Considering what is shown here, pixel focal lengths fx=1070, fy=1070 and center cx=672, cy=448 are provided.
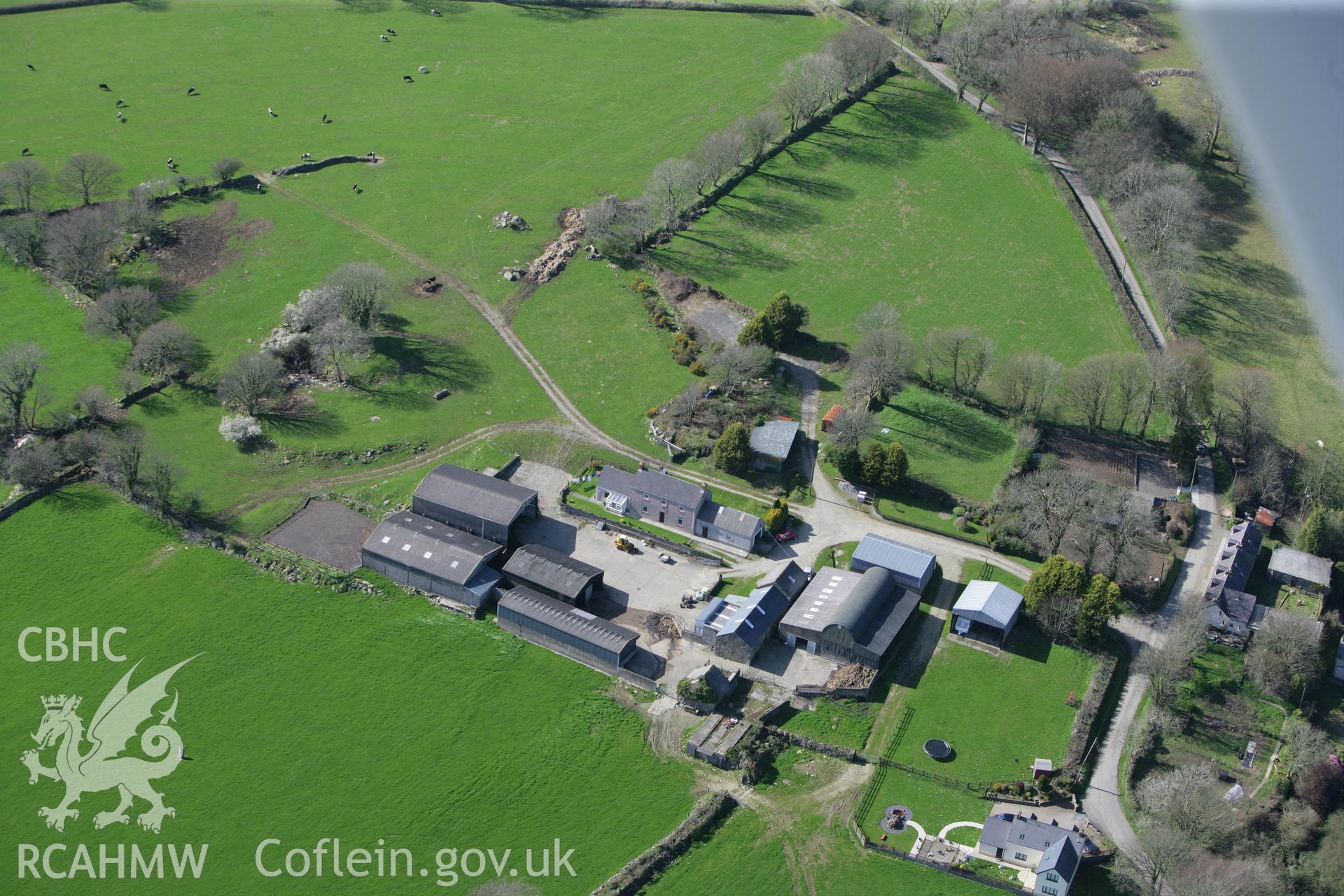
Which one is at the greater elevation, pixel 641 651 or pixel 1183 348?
pixel 1183 348

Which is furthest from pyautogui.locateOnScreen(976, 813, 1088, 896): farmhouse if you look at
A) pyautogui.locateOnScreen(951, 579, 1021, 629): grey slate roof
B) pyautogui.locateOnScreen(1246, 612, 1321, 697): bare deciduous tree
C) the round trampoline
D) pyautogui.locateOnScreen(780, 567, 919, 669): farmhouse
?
pyautogui.locateOnScreen(1246, 612, 1321, 697): bare deciduous tree

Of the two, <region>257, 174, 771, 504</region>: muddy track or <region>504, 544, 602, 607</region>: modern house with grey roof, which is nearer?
<region>504, 544, 602, 607</region>: modern house with grey roof

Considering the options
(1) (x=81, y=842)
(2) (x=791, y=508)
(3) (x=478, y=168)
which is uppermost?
(3) (x=478, y=168)

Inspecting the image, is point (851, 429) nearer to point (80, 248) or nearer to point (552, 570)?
point (552, 570)

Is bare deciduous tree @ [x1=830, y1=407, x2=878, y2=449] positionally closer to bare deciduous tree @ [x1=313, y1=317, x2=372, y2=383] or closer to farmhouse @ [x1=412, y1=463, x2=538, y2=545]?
farmhouse @ [x1=412, y1=463, x2=538, y2=545]

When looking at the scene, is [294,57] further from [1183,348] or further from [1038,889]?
[1038,889]

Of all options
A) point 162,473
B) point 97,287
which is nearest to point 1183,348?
point 162,473

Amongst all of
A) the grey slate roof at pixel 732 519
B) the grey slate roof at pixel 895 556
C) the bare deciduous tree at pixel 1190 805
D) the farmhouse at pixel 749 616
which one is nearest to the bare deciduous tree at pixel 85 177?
the grey slate roof at pixel 732 519
